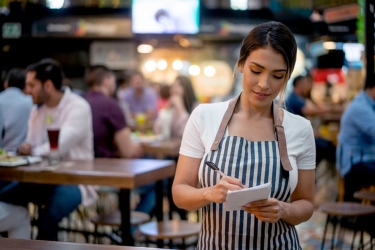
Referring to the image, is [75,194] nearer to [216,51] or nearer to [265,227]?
[265,227]

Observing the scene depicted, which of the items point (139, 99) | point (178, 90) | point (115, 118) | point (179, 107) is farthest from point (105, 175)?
point (139, 99)

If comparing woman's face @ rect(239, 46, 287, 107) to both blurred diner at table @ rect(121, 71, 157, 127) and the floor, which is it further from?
blurred diner at table @ rect(121, 71, 157, 127)

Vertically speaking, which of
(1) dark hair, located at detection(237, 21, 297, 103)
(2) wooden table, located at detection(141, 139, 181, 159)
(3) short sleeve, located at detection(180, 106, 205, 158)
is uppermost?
(1) dark hair, located at detection(237, 21, 297, 103)

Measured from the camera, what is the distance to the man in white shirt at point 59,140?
4234 millimetres

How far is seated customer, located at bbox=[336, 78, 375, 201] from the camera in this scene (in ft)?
17.9

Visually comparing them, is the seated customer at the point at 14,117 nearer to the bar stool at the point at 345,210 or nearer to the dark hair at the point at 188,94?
the dark hair at the point at 188,94

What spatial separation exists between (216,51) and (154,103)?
6567 millimetres

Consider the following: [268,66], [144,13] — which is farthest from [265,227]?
[144,13]

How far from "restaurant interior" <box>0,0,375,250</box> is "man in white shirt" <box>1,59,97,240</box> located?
9cm

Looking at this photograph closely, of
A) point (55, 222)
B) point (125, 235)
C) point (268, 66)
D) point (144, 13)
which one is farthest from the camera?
point (144, 13)

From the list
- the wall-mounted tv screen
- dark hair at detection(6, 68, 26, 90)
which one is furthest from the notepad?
the wall-mounted tv screen

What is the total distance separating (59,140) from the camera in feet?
14.3

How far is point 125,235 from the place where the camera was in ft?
12.7

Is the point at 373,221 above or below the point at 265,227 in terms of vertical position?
below
